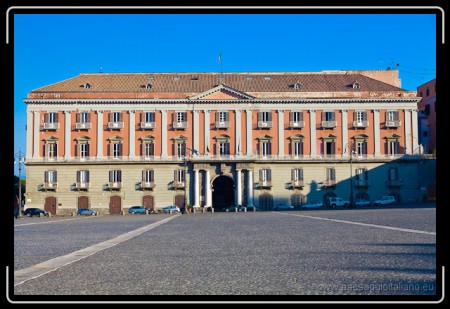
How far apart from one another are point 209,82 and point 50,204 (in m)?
21.9

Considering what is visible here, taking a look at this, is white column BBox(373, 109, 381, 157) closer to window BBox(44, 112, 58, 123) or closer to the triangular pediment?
the triangular pediment

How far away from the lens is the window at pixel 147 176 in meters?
62.9

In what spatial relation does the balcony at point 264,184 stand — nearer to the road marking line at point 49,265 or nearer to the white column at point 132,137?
the white column at point 132,137

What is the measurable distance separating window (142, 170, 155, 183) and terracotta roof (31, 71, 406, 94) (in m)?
8.81

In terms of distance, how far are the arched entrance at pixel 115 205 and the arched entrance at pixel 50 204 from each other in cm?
601

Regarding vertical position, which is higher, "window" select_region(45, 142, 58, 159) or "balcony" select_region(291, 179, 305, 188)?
"window" select_region(45, 142, 58, 159)

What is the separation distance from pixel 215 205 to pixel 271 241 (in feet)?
160

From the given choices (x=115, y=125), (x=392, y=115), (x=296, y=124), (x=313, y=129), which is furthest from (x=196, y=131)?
(x=392, y=115)

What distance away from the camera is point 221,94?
63500 millimetres

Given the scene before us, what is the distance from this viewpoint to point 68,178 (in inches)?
2477

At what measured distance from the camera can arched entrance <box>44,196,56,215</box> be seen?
206 ft

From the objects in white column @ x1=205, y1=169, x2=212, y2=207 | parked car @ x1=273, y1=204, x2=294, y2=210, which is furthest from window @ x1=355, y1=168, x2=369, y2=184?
white column @ x1=205, y1=169, x2=212, y2=207

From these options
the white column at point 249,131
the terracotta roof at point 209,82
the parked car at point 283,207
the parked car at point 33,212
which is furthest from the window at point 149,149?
the parked car at point 283,207
